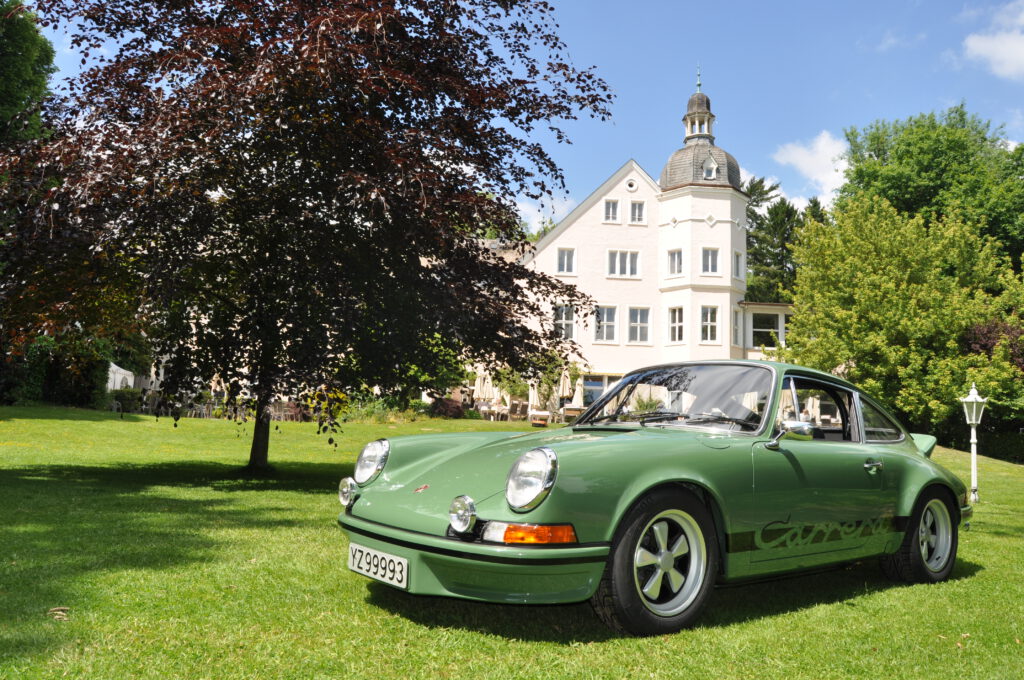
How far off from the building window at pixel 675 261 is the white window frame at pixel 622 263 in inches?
63.8

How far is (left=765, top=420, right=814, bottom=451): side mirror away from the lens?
4.66m

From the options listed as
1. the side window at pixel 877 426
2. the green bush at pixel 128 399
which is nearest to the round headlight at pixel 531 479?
the side window at pixel 877 426

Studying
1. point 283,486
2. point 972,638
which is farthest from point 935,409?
point 972,638

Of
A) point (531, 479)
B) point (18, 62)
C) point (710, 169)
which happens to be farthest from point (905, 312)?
point (18, 62)

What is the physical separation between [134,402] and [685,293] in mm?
24539

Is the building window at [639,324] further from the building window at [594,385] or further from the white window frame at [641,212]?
the white window frame at [641,212]

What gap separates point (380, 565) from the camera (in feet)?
13.6

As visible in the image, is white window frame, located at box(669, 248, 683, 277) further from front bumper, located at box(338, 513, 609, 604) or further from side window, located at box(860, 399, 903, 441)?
front bumper, located at box(338, 513, 609, 604)

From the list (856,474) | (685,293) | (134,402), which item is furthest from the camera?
(685,293)

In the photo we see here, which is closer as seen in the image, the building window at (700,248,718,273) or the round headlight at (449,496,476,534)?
the round headlight at (449,496,476,534)

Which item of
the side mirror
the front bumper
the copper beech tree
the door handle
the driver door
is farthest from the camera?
the copper beech tree

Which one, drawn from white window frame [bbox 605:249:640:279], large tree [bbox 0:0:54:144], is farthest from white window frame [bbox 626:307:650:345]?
large tree [bbox 0:0:54:144]

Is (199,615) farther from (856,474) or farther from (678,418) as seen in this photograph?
(856,474)

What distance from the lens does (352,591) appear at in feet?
15.7
